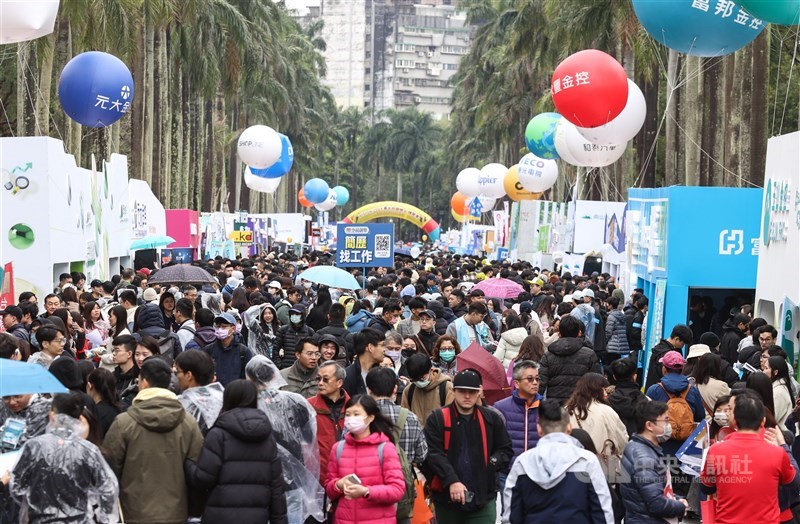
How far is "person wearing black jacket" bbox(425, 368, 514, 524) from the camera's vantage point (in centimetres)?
797

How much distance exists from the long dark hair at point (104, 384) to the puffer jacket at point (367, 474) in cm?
150

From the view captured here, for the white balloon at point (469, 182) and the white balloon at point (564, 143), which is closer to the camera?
the white balloon at point (564, 143)

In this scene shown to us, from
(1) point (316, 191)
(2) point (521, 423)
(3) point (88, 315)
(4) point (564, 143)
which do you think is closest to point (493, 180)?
(1) point (316, 191)

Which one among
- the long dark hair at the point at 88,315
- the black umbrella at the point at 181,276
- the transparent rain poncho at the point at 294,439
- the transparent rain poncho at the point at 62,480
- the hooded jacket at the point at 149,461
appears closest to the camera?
the transparent rain poncho at the point at 62,480

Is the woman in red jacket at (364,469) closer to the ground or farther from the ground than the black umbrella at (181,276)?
closer to the ground

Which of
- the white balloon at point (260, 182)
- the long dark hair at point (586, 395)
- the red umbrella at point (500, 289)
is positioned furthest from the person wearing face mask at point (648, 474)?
the white balloon at point (260, 182)

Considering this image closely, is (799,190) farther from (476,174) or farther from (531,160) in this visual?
(476,174)

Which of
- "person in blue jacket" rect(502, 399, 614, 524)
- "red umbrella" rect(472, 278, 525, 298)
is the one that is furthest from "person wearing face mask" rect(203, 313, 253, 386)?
"red umbrella" rect(472, 278, 525, 298)

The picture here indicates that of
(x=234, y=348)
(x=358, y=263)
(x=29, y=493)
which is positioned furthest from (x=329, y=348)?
(x=358, y=263)

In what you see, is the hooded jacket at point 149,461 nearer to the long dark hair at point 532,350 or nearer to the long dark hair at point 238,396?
the long dark hair at point 238,396

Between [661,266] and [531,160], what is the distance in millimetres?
17683

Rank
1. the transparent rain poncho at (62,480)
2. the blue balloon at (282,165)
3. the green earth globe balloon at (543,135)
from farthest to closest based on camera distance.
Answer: the blue balloon at (282,165), the green earth globe balloon at (543,135), the transparent rain poncho at (62,480)

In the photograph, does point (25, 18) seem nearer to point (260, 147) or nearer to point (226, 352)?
point (226, 352)

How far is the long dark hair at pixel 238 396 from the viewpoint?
23.0ft
